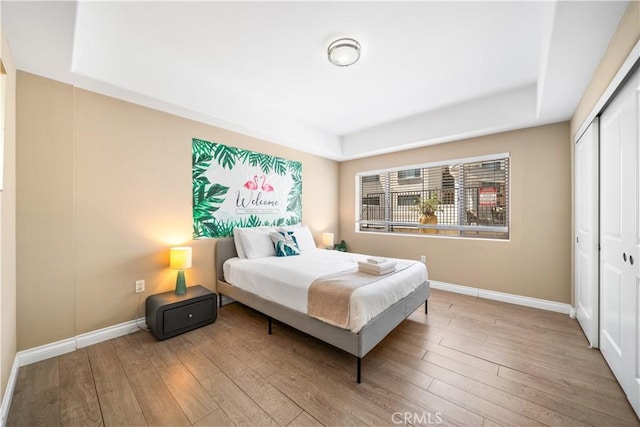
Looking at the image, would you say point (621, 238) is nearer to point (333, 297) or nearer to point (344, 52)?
point (333, 297)

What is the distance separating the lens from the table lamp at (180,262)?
8.62 ft

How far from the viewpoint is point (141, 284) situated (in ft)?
8.60

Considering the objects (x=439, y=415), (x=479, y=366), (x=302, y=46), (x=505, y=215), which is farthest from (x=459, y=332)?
(x=302, y=46)

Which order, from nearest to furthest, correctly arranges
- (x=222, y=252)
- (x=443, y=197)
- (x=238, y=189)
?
(x=222, y=252) → (x=238, y=189) → (x=443, y=197)

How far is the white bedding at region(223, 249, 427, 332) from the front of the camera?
190cm

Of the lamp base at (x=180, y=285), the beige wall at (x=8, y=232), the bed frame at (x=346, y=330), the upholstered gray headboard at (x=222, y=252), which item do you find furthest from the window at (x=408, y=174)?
the beige wall at (x=8, y=232)

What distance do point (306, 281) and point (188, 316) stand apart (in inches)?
53.0

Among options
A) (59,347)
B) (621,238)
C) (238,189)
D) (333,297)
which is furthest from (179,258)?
(621,238)

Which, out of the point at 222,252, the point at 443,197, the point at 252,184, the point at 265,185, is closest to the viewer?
the point at 222,252

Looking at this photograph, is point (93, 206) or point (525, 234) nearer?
point (93, 206)

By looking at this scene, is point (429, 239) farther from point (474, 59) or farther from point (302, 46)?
point (302, 46)

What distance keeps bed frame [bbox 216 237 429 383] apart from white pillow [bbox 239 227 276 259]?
491 millimetres

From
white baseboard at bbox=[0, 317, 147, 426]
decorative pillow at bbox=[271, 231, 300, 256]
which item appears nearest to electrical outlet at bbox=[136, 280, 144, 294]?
white baseboard at bbox=[0, 317, 147, 426]

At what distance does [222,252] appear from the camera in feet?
10.6
